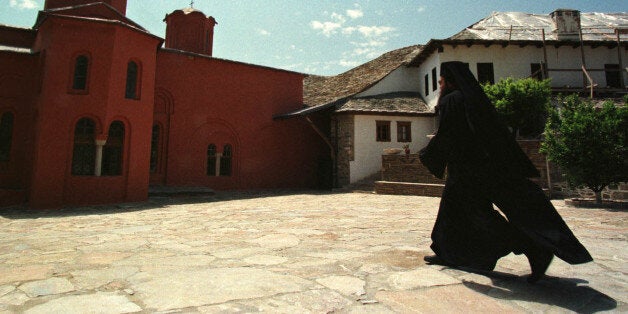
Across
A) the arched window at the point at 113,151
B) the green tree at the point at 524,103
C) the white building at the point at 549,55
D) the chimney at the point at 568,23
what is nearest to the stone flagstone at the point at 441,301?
the arched window at the point at 113,151

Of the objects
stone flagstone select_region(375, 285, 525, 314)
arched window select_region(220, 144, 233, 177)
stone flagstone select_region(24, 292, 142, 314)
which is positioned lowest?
stone flagstone select_region(24, 292, 142, 314)

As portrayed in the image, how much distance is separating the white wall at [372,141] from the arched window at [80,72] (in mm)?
11458

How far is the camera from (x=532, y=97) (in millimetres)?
14078

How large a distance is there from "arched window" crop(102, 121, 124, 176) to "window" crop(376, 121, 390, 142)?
38.6ft

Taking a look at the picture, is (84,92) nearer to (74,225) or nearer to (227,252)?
(74,225)

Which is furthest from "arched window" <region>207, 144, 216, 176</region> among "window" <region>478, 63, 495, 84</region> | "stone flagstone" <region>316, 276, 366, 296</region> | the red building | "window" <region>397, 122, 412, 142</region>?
"window" <region>478, 63, 495, 84</region>

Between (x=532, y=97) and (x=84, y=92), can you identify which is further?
(x=532, y=97)

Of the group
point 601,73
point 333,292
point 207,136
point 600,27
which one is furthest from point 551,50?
point 333,292

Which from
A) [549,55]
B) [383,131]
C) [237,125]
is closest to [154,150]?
[237,125]

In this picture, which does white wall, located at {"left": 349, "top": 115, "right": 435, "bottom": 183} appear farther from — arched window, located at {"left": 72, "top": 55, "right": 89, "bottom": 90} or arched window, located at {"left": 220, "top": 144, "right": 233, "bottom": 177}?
arched window, located at {"left": 72, "top": 55, "right": 89, "bottom": 90}

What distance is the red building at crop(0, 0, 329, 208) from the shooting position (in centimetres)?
1023

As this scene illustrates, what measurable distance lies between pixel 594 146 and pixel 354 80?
574 inches

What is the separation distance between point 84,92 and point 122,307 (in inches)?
434

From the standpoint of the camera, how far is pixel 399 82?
20000 mm
